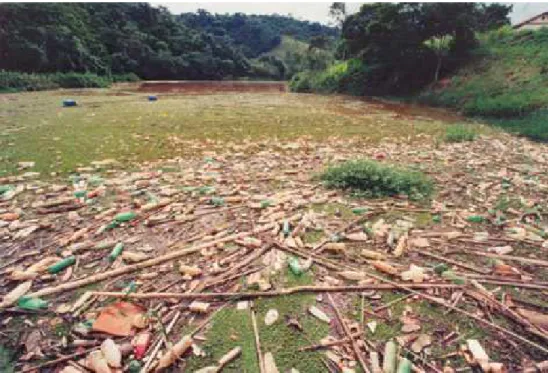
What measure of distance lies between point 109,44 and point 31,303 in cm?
5331

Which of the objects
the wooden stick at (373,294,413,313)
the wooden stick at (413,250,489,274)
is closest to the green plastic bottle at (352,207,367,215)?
the wooden stick at (413,250,489,274)

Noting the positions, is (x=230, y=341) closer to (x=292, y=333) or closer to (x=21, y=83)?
(x=292, y=333)

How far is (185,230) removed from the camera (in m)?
3.19

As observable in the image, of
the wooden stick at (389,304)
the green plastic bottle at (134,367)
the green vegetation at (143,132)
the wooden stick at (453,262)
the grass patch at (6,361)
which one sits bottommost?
the green vegetation at (143,132)

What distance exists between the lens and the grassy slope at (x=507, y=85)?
1231 centimetres

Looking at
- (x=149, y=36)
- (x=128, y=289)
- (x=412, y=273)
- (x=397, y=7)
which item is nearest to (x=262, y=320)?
(x=128, y=289)

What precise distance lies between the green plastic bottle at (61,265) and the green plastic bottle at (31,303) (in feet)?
1.08

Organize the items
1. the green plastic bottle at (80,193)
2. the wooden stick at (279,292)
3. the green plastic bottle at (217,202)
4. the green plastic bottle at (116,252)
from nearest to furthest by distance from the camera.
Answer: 1. the wooden stick at (279,292)
2. the green plastic bottle at (116,252)
3. the green plastic bottle at (217,202)
4. the green plastic bottle at (80,193)

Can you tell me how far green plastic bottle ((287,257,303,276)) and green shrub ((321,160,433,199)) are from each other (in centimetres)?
163

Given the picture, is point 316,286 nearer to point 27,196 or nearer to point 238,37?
point 27,196

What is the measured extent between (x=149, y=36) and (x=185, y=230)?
58.9 meters

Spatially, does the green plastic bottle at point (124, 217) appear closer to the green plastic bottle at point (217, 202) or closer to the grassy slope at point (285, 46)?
the green plastic bottle at point (217, 202)

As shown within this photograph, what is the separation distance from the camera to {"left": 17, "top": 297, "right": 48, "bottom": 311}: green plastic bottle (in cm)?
221

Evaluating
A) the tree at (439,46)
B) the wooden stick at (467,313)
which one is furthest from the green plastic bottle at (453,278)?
the tree at (439,46)
